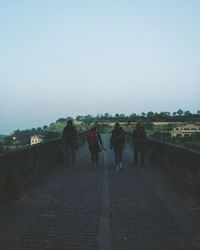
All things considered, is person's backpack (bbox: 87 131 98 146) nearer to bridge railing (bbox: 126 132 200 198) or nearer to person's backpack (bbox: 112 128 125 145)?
person's backpack (bbox: 112 128 125 145)

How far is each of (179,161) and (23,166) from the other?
488 centimetres

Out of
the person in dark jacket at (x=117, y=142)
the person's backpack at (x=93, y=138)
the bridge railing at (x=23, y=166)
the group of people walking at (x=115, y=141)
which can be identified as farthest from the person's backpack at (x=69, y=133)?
the person in dark jacket at (x=117, y=142)

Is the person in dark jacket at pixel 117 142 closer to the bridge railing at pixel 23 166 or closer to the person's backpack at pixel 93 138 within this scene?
the person's backpack at pixel 93 138

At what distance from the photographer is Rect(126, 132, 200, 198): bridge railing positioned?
473 inches

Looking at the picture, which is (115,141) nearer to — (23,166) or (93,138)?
(93,138)

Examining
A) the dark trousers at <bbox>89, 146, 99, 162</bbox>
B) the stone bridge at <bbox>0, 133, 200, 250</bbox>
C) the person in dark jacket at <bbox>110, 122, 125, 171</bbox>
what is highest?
the person in dark jacket at <bbox>110, 122, 125, 171</bbox>

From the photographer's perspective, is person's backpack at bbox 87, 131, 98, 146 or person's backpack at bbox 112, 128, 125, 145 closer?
person's backpack at bbox 112, 128, 125, 145

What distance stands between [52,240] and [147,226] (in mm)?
1857

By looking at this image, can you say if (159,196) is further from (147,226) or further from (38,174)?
(38,174)

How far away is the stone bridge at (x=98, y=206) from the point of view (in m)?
7.25

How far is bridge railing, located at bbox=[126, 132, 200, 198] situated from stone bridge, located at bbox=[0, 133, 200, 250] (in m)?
0.03

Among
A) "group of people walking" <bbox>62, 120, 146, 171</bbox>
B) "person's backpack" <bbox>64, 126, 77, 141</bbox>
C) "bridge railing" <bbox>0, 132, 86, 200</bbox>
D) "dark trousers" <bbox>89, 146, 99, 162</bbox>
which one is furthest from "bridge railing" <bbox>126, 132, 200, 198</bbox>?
"bridge railing" <bbox>0, 132, 86, 200</bbox>

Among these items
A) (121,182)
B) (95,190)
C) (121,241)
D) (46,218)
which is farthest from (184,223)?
(121,182)

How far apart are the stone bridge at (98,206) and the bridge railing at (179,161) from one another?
0.09 ft
